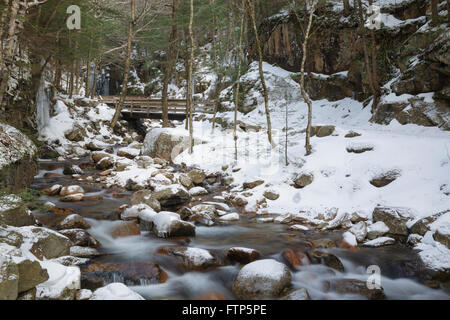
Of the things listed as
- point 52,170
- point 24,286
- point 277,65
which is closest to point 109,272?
point 24,286

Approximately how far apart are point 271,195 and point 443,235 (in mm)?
4723

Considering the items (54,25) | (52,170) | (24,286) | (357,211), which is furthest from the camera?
(52,170)

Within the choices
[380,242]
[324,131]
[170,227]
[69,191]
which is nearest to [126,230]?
[170,227]

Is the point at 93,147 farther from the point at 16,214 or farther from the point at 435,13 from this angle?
the point at 435,13

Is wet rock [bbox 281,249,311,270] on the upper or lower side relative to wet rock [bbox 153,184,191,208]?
lower

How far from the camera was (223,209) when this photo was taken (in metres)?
8.82

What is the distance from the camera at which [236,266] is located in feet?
17.6

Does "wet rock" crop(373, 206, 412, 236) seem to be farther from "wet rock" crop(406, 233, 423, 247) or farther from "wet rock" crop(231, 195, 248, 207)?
"wet rock" crop(231, 195, 248, 207)

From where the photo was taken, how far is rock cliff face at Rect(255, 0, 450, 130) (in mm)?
11203

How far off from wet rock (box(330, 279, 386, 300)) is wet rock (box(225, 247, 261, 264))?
149 centimetres

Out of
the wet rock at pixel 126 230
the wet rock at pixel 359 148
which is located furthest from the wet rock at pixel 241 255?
Answer: the wet rock at pixel 359 148

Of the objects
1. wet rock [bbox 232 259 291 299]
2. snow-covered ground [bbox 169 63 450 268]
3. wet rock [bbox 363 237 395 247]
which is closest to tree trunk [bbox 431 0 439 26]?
snow-covered ground [bbox 169 63 450 268]

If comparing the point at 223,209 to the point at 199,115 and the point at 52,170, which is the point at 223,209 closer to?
the point at 52,170
